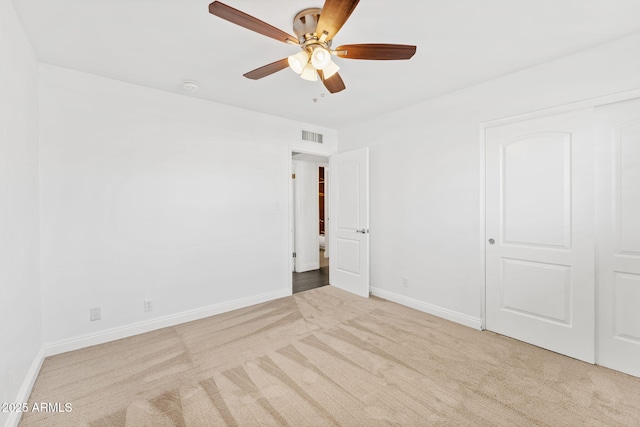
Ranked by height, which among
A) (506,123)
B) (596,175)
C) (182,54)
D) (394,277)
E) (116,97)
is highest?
(182,54)

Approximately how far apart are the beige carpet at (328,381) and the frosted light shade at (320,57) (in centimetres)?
226

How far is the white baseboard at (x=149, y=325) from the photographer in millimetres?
2523

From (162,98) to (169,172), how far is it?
0.81 metres

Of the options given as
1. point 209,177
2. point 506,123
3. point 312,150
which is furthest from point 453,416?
point 312,150

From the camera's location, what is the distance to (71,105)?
2.57 m

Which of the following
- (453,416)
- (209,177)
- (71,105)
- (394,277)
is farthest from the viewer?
(394,277)

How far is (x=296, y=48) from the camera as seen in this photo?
2.26 m

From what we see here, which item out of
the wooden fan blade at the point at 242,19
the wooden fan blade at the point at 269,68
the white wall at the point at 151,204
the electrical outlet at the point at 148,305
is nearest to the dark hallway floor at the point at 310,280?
the white wall at the point at 151,204

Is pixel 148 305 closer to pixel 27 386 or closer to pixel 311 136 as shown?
pixel 27 386

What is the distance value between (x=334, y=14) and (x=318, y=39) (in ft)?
1.07

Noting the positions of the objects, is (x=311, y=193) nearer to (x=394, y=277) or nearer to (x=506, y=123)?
(x=394, y=277)

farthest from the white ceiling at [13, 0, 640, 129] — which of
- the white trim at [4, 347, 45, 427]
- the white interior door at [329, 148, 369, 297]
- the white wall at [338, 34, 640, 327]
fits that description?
the white trim at [4, 347, 45, 427]

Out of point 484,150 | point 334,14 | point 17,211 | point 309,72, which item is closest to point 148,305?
point 17,211

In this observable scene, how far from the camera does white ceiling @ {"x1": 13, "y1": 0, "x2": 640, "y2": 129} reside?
5.88ft
